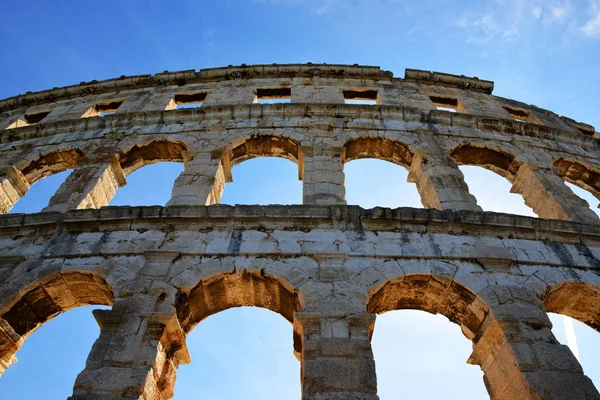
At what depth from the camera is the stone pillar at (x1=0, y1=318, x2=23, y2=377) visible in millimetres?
5520

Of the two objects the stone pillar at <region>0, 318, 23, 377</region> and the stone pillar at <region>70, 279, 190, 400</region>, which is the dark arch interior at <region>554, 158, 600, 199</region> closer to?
the stone pillar at <region>70, 279, 190, 400</region>

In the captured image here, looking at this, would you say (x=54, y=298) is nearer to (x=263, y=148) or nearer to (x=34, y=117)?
(x=263, y=148)

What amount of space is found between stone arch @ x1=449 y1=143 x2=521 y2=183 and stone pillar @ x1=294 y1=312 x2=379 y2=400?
5.47 meters

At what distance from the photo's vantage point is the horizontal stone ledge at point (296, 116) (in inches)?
390

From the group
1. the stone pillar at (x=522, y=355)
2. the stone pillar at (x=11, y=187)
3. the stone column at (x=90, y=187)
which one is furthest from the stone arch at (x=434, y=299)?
the stone pillar at (x=11, y=187)

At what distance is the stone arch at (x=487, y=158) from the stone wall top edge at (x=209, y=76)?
14.9ft

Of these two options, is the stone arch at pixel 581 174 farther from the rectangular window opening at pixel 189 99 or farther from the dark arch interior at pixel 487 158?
the rectangular window opening at pixel 189 99

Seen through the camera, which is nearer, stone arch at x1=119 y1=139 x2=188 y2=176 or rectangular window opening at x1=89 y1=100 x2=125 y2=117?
stone arch at x1=119 y1=139 x2=188 y2=176

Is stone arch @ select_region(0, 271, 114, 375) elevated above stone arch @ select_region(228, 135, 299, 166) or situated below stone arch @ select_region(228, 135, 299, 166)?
below

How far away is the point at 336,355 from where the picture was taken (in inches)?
185

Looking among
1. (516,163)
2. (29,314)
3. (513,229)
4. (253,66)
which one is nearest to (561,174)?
(516,163)

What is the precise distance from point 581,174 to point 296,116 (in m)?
6.38

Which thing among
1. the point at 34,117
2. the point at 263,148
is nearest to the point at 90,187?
the point at 263,148

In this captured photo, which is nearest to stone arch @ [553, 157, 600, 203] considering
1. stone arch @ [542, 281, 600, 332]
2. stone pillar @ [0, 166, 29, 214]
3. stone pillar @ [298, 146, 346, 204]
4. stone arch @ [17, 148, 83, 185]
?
stone arch @ [542, 281, 600, 332]
